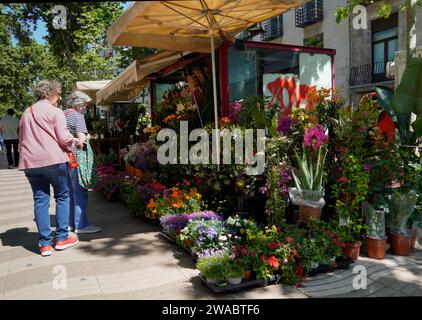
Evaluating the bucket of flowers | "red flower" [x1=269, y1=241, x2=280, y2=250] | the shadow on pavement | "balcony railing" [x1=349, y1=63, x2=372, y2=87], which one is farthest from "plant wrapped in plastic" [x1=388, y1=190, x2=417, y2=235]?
"balcony railing" [x1=349, y1=63, x2=372, y2=87]

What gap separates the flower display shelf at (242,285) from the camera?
3.18 m

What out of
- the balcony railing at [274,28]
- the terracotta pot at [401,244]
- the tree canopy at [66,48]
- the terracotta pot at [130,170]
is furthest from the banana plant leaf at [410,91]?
the balcony railing at [274,28]

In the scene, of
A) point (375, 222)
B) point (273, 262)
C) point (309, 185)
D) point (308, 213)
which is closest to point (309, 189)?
point (309, 185)

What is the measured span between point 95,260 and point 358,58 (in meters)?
17.0

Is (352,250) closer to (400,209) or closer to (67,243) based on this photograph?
(400,209)

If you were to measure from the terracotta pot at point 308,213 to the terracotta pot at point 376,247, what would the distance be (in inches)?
25.0

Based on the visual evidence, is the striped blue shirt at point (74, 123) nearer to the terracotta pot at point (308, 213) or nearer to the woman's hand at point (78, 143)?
the woman's hand at point (78, 143)

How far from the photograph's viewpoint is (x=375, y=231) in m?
4.05

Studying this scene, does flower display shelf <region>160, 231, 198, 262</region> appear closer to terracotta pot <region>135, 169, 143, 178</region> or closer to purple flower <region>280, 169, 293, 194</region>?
purple flower <region>280, 169, 293, 194</region>

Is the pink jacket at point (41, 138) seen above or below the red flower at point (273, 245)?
above

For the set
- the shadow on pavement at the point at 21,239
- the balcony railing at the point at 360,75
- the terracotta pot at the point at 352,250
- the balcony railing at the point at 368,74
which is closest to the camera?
the terracotta pot at the point at 352,250

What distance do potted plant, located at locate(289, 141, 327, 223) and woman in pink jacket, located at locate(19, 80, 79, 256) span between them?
2718 millimetres
